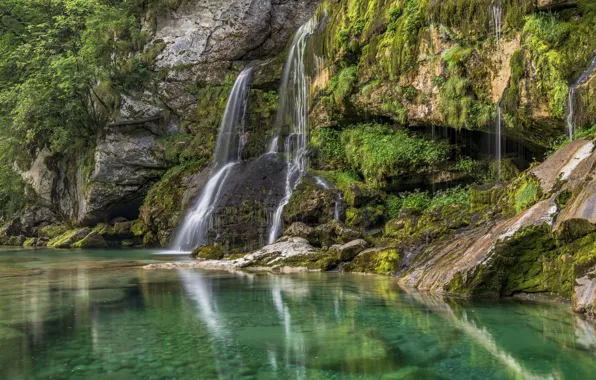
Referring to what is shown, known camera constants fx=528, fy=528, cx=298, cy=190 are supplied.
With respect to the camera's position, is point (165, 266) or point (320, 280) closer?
point (320, 280)

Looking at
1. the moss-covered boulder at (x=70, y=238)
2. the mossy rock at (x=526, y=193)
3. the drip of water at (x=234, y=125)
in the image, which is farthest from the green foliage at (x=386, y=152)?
the moss-covered boulder at (x=70, y=238)

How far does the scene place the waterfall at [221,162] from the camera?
810 inches

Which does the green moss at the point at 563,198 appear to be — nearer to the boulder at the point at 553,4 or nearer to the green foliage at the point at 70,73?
the boulder at the point at 553,4

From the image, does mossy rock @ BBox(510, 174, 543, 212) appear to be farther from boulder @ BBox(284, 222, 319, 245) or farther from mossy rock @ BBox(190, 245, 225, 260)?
mossy rock @ BBox(190, 245, 225, 260)

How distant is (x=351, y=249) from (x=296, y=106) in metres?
10.7

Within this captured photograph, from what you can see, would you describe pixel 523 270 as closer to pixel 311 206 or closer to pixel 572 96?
pixel 572 96

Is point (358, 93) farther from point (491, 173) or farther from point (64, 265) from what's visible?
point (64, 265)

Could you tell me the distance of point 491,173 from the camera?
16078 mm

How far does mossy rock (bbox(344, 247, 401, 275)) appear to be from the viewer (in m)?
11.8

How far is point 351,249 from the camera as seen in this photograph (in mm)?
12969

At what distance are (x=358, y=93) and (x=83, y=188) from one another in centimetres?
1661

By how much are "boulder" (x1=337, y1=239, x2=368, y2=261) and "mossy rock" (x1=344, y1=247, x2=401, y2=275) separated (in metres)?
0.30

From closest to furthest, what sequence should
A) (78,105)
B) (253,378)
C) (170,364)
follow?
(253,378) → (170,364) → (78,105)

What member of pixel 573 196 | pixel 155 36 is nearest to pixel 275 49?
pixel 155 36
